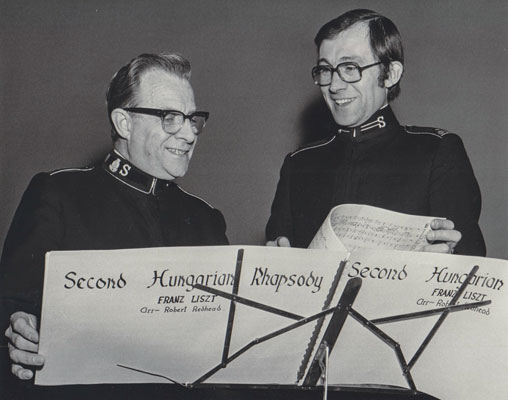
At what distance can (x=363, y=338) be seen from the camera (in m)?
1.19

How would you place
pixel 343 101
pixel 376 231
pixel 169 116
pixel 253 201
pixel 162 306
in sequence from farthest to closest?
pixel 253 201
pixel 343 101
pixel 169 116
pixel 376 231
pixel 162 306

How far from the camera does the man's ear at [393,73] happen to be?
7.07 feet

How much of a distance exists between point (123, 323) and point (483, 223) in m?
2.51

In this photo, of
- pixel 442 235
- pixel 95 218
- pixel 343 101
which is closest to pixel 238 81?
pixel 343 101

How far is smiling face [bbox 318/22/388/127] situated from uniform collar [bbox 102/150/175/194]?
0.66 metres

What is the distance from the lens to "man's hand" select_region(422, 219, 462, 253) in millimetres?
1289

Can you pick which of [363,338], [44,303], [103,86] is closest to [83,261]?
[44,303]

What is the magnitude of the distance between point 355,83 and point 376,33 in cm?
18

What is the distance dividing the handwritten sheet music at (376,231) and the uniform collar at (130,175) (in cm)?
94

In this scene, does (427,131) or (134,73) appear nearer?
(134,73)

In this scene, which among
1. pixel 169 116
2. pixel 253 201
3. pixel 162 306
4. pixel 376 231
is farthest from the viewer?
pixel 253 201

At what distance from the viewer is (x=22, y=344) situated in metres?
1.43

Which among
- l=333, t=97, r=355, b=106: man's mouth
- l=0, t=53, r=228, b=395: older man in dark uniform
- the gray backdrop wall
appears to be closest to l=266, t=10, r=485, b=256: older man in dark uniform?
l=333, t=97, r=355, b=106: man's mouth

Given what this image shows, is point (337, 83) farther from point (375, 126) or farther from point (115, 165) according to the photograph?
point (115, 165)
